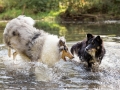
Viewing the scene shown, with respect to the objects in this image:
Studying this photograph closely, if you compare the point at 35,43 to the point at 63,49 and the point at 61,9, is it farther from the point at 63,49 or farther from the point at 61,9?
the point at 61,9

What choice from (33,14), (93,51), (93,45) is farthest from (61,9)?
(93,45)

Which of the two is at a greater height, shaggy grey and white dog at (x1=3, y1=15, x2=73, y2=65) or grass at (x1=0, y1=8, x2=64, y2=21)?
shaggy grey and white dog at (x1=3, y1=15, x2=73, y2=65)

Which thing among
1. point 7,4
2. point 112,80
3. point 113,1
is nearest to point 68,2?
point 113,1

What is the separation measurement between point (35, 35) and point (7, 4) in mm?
31473

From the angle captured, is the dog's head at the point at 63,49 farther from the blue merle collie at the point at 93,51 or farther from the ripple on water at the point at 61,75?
the blue merle collie at the point at 93,51

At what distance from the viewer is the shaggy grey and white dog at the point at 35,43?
743 centimetres

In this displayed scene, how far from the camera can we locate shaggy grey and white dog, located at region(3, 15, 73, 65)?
743 cm

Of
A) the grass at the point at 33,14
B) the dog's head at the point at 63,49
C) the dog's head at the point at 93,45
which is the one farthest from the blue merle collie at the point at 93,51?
the grass at the point at 33,14

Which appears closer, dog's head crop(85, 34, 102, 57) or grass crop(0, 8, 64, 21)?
dog's head crop(85, 34, 102, 57)

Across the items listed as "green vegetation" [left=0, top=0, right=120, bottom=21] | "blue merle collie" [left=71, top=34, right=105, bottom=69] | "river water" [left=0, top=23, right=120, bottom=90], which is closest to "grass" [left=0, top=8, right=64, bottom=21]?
"green vegetation" [left=0, top=0, right=120, bottom=21]

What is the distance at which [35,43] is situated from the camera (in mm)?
7594

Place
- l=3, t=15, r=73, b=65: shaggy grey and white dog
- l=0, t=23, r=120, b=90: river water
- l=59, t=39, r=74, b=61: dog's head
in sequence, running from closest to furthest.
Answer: l=0, t=23, r=120, b=90: river water < l=59, t=39, r=74, b=61: dog's head < l=3, t=15, r=73, b=65: shaggy grey and white dog

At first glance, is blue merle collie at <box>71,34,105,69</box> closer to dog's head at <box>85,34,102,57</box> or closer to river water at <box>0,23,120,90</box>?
dog's head at <box>85,34,102,57</box>

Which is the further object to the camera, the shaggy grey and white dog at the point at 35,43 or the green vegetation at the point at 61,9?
the green vegetation at the point at 61,9
